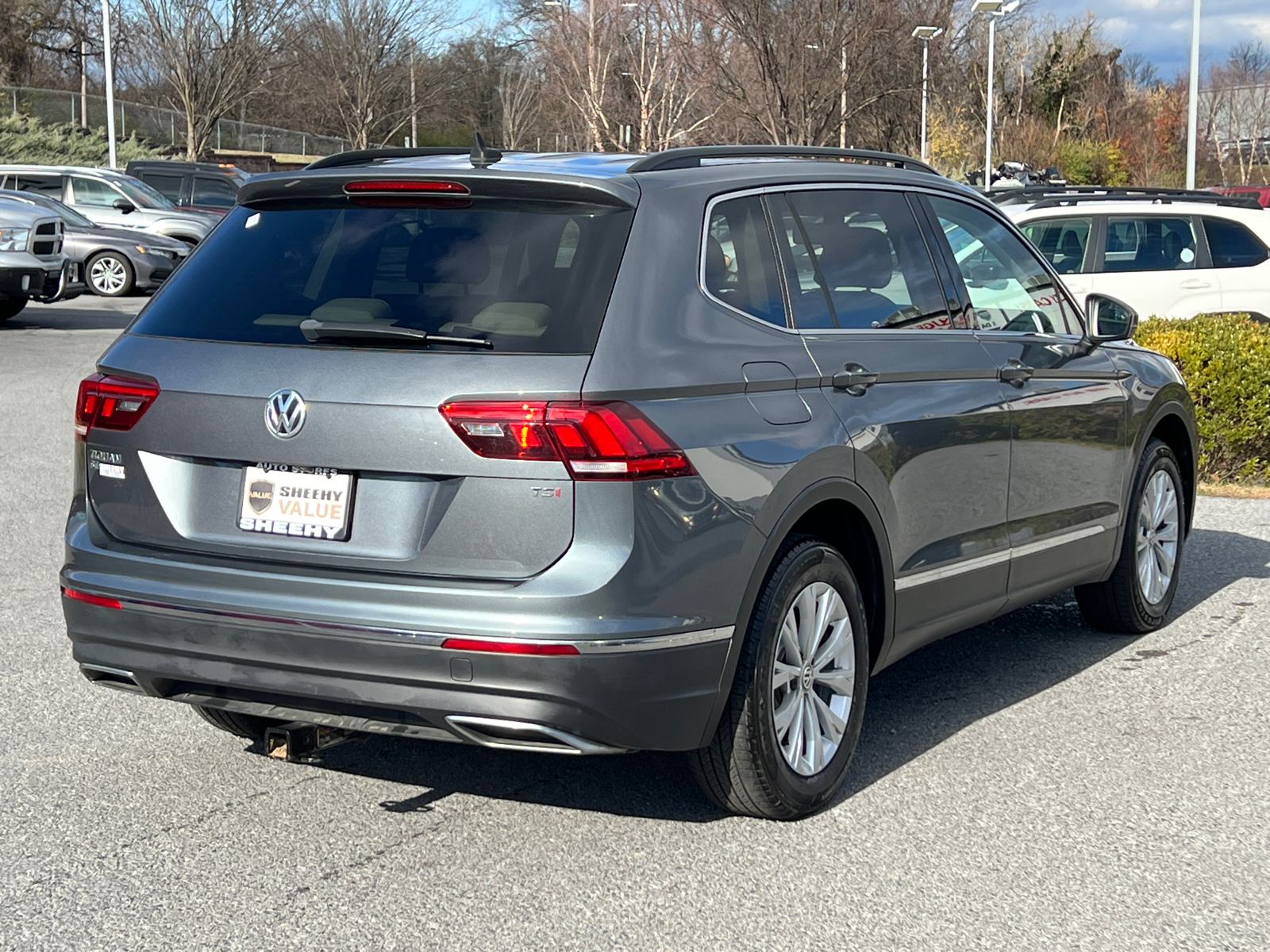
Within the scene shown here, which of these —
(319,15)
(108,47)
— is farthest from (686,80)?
(319,15)

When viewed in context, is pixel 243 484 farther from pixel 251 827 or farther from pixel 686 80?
pixel 686 80

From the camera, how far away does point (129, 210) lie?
27.0 meters

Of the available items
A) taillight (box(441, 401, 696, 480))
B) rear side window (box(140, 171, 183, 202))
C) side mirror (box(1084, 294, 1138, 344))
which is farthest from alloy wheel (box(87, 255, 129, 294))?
taillight (box(441, 401, 696, 480))

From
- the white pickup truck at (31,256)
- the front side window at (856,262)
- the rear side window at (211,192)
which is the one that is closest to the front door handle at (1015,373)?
the front side window at (856,262)

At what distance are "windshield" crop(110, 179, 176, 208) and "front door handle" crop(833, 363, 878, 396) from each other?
24614 mm

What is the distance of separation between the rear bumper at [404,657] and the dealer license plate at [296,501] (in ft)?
0.40

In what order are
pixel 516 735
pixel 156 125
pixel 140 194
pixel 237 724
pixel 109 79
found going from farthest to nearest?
pixel 156 125 → pixel 109 79 → pixel 140 194 → pixel 237 724 → pixel 516 735

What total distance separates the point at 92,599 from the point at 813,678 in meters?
1.96

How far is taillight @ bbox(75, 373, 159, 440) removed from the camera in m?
4.26

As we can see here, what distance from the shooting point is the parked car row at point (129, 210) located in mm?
25422

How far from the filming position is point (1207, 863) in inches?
168

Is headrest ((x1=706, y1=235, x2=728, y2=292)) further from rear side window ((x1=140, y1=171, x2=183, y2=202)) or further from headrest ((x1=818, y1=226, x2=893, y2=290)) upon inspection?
rear side window ((x1=140, y1=171, x2=183, y2=202))

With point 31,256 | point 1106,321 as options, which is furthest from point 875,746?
point 31,256

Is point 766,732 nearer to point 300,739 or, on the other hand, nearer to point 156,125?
point 300,739
